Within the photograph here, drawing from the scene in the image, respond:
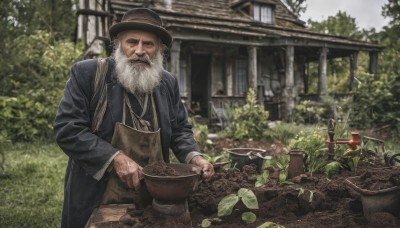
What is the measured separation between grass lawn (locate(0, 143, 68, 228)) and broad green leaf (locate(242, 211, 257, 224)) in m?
3.18

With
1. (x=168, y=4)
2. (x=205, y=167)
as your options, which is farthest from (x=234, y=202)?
(x=168, y=4)

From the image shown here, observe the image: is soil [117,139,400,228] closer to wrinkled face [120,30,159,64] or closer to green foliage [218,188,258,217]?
green foliage [218,188,258,217]

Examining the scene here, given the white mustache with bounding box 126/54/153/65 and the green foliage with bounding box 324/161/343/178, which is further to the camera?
the green foliage with bounding box 324/161/343/178

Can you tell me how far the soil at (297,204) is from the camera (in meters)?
1.86

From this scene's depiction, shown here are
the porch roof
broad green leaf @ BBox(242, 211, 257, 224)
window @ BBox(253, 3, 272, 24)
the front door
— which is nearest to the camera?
broad green leaf @ BBox(242, 211, 257, 224)

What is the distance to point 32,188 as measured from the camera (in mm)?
5789

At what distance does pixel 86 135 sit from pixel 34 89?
29.3 feet

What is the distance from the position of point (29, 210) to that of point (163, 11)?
30.9 ft

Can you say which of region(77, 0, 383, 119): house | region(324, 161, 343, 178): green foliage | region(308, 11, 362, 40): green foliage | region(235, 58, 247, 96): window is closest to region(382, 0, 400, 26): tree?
region(308, 11, 362, 40): green foliage

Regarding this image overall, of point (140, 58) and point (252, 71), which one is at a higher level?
point (252, 71)

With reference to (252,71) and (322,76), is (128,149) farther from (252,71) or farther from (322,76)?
(322,76)

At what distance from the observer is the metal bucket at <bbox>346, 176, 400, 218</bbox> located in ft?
6.00

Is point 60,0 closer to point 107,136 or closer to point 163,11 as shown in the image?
point 163,11

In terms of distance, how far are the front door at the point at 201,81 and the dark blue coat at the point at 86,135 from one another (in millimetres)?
13040
